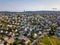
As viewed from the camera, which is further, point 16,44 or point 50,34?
point 50,34

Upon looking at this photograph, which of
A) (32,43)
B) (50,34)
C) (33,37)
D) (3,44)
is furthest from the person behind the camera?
(50,34)

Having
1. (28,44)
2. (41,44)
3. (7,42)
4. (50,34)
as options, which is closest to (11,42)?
(7,42)

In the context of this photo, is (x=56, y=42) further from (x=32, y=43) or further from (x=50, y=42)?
(x=32, y=43)

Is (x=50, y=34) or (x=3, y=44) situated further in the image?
(x=50, y=34)

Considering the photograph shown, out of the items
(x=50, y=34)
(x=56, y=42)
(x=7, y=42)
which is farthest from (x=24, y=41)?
(x=50, y=34)

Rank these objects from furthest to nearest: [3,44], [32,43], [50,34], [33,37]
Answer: [50,34] < [33,37] < [32,43] < [3,44]

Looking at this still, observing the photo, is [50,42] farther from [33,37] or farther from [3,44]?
[3,44]

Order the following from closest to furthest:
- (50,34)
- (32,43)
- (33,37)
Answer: (32,43)
(33,37)
(50,34)

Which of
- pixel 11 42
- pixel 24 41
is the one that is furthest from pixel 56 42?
pixel 11 42
